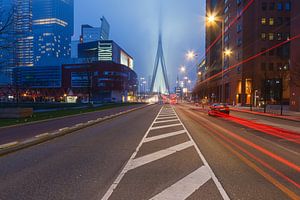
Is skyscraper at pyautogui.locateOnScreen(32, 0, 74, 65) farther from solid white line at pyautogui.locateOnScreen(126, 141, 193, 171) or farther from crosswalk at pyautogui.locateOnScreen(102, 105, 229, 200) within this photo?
crosswalk at pyautogui.locateOnScreen(102, 105, 229, 200)

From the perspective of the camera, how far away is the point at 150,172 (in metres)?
7.44

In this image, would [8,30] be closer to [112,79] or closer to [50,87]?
[112,79]

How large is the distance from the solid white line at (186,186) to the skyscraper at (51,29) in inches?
2875

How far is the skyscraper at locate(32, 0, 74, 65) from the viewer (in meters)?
83.4

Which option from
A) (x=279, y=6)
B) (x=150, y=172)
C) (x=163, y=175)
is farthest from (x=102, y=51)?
(x=163, y=175)

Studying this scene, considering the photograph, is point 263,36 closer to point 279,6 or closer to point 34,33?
point 279,6

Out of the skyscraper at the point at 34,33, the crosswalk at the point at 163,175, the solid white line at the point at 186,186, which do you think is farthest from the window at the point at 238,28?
the solid white line at the point at 186,186

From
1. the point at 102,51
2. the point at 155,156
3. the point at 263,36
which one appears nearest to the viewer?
the point at 155,156

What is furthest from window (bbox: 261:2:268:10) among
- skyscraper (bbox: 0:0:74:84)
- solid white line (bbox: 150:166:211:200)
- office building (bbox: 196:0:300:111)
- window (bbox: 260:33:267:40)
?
solid white line (bbox: 150:166:211:200)

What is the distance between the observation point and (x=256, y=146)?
11.8 metres

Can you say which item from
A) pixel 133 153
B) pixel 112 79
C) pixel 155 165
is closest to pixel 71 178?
pixel 155 165

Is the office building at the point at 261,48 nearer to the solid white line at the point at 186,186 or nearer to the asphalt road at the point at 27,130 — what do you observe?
the asphalt road at the point at 27,130

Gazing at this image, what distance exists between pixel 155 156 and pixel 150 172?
2.07m

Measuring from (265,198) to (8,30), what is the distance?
25.8 m
